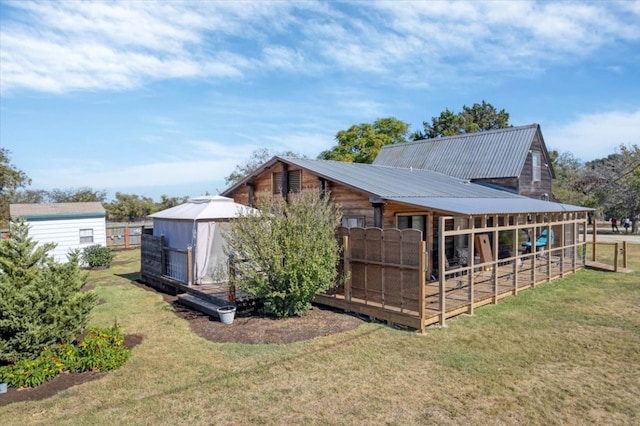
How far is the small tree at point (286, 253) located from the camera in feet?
28.5

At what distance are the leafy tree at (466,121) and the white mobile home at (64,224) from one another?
32722mm

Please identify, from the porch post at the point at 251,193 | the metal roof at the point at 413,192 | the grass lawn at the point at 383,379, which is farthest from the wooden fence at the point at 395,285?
the porch post at the point at 251,193

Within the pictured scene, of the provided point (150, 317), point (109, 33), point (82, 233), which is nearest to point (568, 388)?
point (150, 317)

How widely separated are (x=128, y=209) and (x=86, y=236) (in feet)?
83.4

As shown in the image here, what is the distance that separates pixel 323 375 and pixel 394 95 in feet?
71.0

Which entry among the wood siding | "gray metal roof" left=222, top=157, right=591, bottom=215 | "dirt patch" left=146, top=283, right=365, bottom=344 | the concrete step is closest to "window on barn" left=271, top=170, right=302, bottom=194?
"gray metal roof" left=222, top=157, right=591, bottom=215

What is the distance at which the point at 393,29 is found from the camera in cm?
1315

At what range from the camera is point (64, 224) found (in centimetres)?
1862

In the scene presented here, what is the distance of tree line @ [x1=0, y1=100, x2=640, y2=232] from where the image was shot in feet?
108

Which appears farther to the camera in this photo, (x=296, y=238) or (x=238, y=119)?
(x=238, y=119)

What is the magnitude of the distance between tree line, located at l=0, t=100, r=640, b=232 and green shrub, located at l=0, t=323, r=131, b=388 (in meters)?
27.5

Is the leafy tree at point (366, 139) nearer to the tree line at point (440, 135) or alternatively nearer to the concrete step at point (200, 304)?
the tree line at point (440, 135)

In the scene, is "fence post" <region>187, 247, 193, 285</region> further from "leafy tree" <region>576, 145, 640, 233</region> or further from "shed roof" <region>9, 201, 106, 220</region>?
"leafy tree" <region>576, 145, 640, 233</region>

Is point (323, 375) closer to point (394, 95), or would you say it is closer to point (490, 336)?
point (490, 336)
